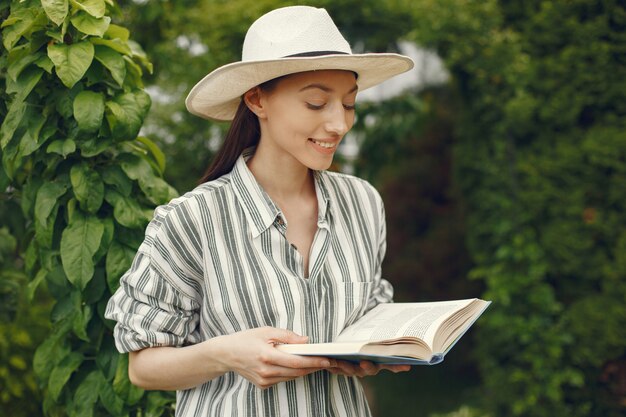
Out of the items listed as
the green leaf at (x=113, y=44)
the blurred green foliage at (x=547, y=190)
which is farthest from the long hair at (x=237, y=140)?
the blurred green foliage at (x=547, y=190)

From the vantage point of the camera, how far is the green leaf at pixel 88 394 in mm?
2289

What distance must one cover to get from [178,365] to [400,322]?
478mm

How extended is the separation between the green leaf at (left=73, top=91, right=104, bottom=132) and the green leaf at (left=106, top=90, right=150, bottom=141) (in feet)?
0.16

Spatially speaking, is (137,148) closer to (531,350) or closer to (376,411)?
(531,350)

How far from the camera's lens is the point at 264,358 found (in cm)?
158

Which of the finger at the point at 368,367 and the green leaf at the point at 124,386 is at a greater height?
the finger at the point at 368,367

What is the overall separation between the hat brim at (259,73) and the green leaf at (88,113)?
0.30 metres

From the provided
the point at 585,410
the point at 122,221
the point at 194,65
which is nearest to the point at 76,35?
the point at 122,221

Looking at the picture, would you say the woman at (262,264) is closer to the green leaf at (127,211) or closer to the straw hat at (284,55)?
the straw hat at (284,55)

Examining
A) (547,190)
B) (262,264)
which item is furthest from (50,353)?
(547,190)

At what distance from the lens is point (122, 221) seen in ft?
7.25

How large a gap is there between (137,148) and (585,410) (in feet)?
9.27

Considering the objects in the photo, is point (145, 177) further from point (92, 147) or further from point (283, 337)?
point (283, 337)

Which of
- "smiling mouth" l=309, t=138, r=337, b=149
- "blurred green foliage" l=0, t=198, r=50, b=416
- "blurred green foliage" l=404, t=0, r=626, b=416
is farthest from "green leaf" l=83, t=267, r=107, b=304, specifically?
"blurred green foliage" l=404, t=0, r=626, b=416
